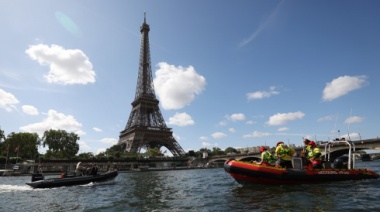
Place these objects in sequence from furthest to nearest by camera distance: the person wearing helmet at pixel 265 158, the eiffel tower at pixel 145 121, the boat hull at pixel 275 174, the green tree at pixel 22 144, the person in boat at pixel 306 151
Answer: the eiffel tower at pixel 145 121 < the green tree at pixel 22 144 < the person in boat at pixel 306 151 < the person wearing helmet at pixel 265 158 < the boat hull at pixel 275 174

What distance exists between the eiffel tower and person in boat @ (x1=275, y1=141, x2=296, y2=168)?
72.9 m

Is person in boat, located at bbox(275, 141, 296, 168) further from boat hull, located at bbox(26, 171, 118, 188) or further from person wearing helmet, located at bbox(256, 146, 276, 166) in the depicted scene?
boat hull, located at bbox(26, 171, 118, 188)

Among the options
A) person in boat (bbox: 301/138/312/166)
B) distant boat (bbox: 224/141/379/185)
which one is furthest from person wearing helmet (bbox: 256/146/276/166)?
person in boat (bbox: 301/138/312/166)

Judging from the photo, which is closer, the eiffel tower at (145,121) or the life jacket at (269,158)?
the life jacket at (269,158)

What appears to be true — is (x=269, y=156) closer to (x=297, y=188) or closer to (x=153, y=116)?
(x=297, y=188)

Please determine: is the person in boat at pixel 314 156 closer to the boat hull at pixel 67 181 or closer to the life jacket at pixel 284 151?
the life jacket at pixel 284 151

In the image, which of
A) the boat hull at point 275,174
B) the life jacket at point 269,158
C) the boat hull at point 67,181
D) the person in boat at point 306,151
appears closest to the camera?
the boat hull at point 275,174

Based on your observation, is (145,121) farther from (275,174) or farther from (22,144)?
(275,174)

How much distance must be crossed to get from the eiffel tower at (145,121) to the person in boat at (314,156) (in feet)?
238

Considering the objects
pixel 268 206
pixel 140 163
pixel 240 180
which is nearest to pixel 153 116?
pixel 140 163

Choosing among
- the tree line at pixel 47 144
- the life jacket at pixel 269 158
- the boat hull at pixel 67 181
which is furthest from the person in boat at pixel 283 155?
the tree line at pixel 47 144

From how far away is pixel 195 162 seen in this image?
105m

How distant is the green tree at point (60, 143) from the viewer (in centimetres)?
8856

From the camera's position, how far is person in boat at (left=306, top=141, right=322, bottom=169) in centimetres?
1966
